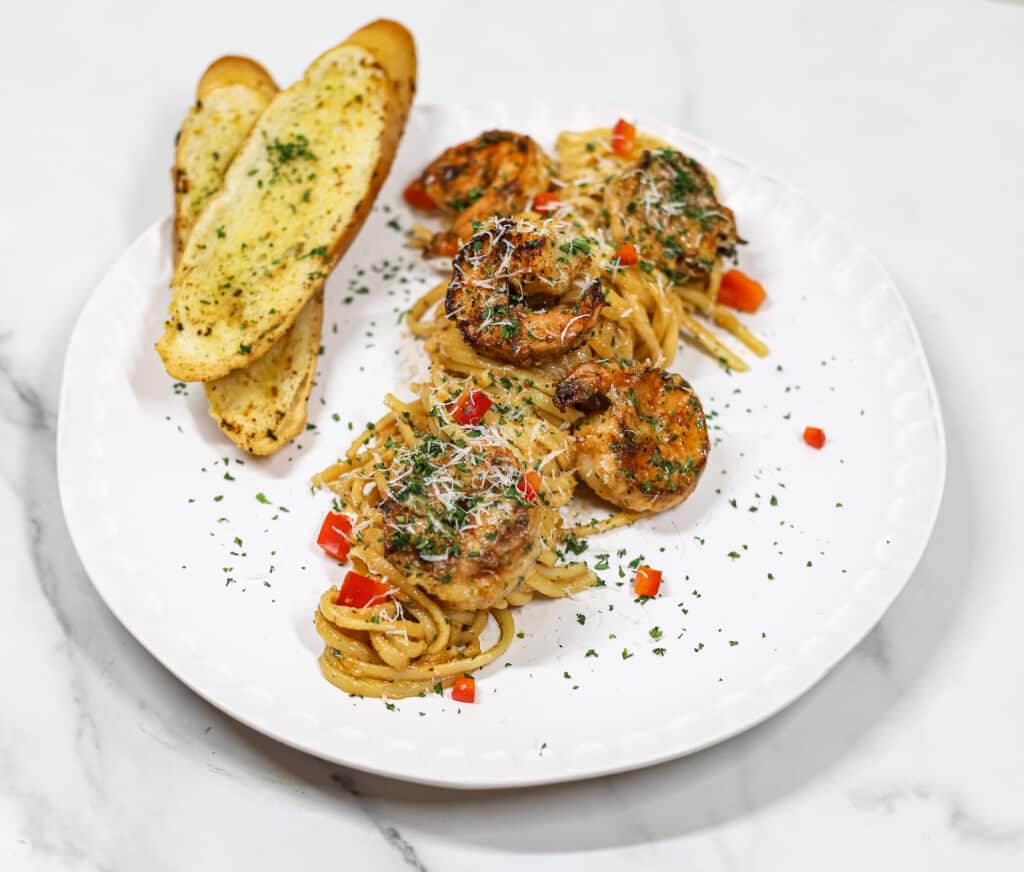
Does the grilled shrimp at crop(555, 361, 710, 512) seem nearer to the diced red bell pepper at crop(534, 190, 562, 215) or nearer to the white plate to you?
the white plate

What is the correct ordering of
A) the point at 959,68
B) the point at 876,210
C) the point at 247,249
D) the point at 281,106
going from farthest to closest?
the point at 959,68, the point at 876,210, the point at 281,106, the point at 247,249

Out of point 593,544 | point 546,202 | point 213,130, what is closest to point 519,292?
point 546,202

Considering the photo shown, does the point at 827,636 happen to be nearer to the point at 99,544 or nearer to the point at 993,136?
the point at 99,544

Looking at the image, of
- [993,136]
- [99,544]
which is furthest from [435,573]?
[993,136]

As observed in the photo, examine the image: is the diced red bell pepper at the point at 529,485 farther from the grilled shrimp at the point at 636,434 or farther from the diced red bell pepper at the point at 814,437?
the diced red bell pepper at the point at 814,437

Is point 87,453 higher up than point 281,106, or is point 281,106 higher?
point 281,106

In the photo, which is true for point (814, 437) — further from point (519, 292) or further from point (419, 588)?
point (419, 588)

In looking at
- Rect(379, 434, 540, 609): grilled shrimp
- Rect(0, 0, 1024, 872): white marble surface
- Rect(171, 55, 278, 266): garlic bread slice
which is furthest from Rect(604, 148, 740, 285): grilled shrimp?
Rect(171, 55, 278, 266): garlic bread slice

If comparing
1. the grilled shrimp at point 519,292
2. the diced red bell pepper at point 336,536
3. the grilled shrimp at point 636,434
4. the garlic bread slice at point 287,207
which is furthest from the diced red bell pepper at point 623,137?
the diced red bell pepper at point 336,536
